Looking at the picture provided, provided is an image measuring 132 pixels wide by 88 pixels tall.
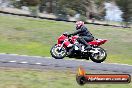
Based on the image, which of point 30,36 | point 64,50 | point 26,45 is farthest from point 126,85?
point 30,36

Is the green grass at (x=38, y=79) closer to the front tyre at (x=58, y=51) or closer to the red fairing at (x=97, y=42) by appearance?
the front tyre at (x=58, y=51)

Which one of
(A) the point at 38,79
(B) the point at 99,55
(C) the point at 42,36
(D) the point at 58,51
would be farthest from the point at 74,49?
(C) the point at 42,36

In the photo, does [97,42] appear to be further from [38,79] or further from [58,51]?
[38,79]

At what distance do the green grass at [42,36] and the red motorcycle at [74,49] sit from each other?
7.84 metres

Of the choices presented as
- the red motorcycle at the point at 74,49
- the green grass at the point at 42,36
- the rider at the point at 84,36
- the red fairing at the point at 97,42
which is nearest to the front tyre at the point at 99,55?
the red motorcycle at the point at 74,49

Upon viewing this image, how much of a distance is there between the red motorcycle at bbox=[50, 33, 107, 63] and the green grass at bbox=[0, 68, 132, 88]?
86 centimetres

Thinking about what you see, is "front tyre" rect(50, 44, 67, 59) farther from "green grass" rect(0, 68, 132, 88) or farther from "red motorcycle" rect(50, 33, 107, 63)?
"green grass" rect(0, 68, 132, 88)

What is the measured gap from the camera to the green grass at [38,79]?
1283cm

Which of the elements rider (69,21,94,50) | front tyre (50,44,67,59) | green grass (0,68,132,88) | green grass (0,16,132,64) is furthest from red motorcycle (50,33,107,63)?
green grass (0,16,132,64)

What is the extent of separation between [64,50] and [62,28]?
56.4ft

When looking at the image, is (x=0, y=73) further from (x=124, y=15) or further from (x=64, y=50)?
(x=124, y=15)

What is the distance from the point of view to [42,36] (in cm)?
2972

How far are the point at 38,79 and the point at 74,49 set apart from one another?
2.90 meters

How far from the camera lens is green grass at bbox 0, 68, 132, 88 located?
42.1ft
